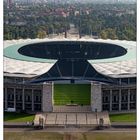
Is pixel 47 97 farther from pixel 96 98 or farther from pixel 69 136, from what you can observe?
pixel 69 136

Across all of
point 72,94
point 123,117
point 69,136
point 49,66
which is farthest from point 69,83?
point 69,136

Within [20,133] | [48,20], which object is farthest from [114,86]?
[48,20]

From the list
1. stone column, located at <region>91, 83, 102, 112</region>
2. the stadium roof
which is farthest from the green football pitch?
the stadium roof

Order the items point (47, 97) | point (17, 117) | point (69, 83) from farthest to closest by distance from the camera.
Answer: point (69, 83) → point (47, 97) → point (17, 117)

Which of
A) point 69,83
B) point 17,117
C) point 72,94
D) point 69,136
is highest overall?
point 69,83

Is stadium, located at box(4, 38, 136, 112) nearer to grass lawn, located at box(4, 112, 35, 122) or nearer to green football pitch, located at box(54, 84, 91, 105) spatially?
green football pitch, located at box(54, 84, 91, 105)

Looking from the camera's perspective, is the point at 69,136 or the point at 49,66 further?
the point at 49,66

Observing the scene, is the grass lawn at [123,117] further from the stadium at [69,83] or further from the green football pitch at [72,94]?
the green football pitch at [72,94]
